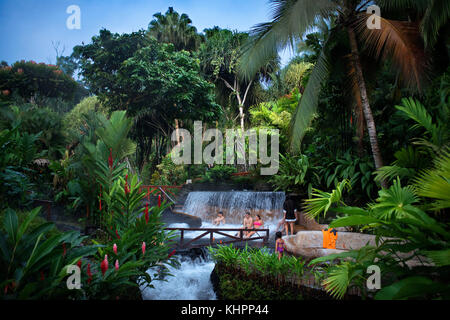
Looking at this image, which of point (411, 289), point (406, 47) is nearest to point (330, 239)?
point (411, 289)

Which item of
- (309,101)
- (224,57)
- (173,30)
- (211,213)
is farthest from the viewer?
(173,30)

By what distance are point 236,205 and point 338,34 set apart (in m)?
6.10

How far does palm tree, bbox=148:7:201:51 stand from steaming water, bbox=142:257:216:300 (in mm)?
15689

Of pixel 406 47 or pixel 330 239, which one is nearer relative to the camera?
pixel 330 239

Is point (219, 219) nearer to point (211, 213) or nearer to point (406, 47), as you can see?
point (211, 213)

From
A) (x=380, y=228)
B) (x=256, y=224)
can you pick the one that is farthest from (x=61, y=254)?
(x=256, y=224)

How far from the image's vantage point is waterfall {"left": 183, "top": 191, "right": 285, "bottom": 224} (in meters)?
8.63

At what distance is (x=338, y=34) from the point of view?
5.96 meters

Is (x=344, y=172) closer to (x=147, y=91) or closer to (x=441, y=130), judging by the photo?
(x=441, y=130)

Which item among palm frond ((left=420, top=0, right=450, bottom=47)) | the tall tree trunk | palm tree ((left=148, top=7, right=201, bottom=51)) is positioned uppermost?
palm tree ((left=148, top=7, right=201, bottom=51))

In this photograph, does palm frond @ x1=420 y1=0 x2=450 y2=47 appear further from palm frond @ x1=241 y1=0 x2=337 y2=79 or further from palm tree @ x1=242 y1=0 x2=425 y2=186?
palm frond @ x1=241 y1=0 x2=337 y2=79

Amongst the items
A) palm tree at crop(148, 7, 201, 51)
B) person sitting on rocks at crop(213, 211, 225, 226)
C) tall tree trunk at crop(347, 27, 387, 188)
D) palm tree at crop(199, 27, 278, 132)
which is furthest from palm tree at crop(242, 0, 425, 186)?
palm tree at crop(148, 7, 201, 51)

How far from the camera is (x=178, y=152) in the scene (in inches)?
579

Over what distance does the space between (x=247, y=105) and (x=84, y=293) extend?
55.5ft
